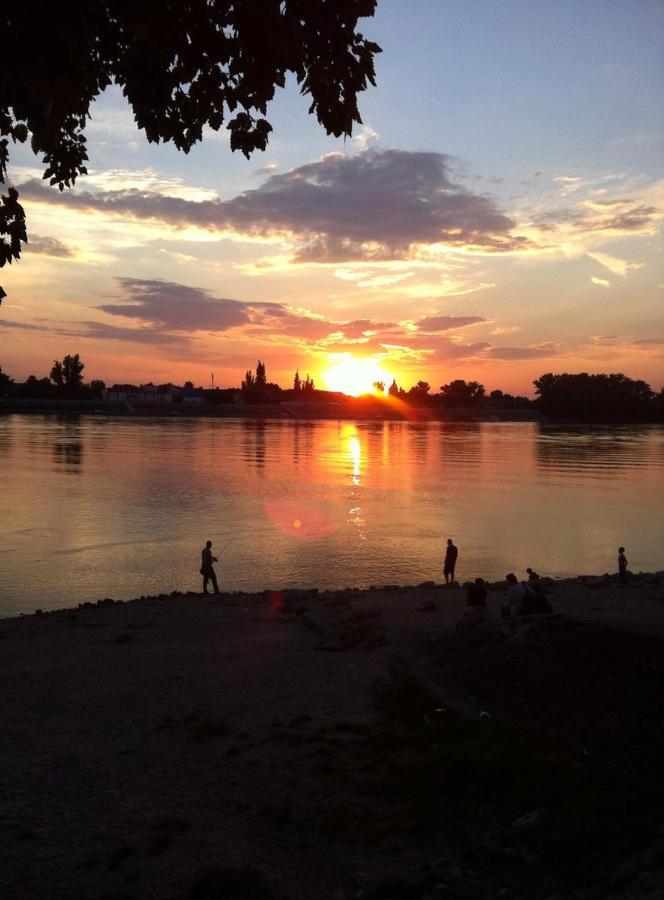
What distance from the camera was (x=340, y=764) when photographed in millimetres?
10320

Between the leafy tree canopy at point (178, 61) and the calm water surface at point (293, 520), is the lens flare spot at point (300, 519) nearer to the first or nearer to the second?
the calm water surface at point (293, 520)

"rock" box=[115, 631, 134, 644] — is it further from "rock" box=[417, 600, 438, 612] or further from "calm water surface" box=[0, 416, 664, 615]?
"rock" box=[417, 600, 438, 612]

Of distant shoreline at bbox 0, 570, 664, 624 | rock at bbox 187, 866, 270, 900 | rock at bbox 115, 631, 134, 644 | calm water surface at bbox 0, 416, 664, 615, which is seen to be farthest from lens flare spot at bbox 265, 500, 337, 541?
rock at bbox 187, 866, 270, 900

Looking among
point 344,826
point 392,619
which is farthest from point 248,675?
point 344,826

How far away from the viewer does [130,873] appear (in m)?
7.70

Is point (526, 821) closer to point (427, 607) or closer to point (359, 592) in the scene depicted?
point (427, 607)

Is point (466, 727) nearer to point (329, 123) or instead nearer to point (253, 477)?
point (329, 123)

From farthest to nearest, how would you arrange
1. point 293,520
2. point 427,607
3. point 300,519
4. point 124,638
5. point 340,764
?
point 300,519 < point 293,520 < point 427,607 < point 124,638 < point 340,764

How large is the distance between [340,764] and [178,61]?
29.9ft

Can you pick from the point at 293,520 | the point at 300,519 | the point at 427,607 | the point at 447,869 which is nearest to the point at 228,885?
the point at 447,869

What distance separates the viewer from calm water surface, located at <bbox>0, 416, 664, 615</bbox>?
28.2 meters

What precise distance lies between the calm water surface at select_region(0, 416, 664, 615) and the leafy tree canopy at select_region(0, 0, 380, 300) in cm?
1994

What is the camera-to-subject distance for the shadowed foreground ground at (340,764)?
25.1 ft

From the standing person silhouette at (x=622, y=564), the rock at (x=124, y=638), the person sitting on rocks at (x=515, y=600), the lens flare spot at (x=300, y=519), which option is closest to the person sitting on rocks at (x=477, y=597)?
the person sitting on rocks at (x=515, y=600)
